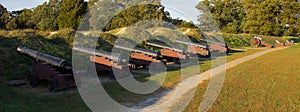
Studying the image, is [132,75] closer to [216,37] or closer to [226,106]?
[226,106]

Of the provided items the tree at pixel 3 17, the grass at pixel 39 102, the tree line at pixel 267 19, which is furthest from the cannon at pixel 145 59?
the tree line at pixel 267 19

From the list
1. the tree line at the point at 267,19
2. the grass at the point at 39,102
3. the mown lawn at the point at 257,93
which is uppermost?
the tree line at the point at 267,19

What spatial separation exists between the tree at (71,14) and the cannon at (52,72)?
54.0ft

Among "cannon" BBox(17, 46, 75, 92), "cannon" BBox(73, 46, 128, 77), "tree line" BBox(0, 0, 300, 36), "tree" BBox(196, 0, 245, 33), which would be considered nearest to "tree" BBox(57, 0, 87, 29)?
"tree line" BBox(0, 0, 300, 36)

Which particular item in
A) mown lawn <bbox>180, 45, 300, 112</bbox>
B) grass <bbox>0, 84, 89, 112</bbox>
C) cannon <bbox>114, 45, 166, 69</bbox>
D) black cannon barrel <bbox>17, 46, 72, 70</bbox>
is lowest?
mown lawn <bbox>180, 45, 300, 112</bbox>

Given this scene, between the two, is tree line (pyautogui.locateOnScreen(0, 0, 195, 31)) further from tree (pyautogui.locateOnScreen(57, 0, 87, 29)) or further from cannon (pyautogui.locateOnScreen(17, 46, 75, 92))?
cannon (pyautogui.locateOnScreen(17, 46, 75, 92))

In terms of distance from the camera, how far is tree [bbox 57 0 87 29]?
23.8m

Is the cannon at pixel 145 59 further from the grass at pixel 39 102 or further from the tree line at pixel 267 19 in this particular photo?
the tree line at pixel 267 19

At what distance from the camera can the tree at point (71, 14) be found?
78.0ft

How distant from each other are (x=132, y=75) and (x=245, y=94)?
3864mm

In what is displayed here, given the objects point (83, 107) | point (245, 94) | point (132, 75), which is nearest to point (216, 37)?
point (132, 75)

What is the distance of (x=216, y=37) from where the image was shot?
83.3ft

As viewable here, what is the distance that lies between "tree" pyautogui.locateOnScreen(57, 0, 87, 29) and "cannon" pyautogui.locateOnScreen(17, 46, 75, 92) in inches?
648

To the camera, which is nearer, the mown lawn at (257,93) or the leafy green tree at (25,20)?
the mown lawn at (257,93)
